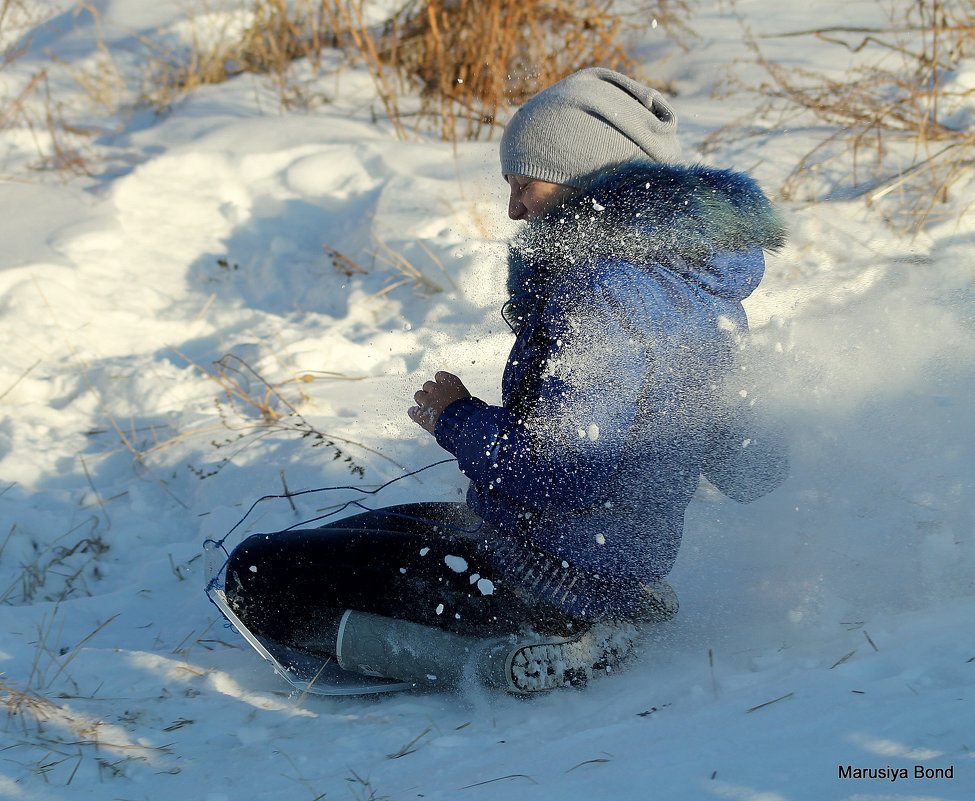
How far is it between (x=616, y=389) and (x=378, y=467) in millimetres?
1446

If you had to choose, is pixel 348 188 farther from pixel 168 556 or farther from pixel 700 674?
pixel 700 674

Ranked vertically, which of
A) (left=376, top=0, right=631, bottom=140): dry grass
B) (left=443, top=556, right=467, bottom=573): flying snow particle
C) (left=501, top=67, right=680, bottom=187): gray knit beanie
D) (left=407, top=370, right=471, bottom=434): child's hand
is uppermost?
(left=501, top=67, right=680, bottom=187): gray knit beanie

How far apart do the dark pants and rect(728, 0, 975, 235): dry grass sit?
9.07ft

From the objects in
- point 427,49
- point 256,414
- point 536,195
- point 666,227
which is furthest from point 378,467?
point 427,49

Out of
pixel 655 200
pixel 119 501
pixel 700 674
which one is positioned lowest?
pixel 119 501

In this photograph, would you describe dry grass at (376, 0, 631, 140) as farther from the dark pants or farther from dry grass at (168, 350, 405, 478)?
the dark pants

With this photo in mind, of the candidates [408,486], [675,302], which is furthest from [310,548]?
[675,302]

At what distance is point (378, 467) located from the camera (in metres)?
2.85

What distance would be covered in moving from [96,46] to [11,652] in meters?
5.45

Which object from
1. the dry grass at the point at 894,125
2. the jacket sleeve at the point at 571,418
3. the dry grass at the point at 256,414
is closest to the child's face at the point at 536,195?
the jacket sleeve at the point at 571,418

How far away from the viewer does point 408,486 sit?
2.76 m

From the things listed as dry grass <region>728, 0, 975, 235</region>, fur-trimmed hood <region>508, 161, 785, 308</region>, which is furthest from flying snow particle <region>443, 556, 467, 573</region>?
dry grass <region>728, 0, 975, 235</region>

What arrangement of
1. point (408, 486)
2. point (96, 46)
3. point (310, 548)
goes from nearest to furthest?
point (310, 548)
point (408, 486)
point (96, 46)

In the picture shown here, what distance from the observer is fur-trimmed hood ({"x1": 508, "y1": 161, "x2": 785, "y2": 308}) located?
1.64 m
